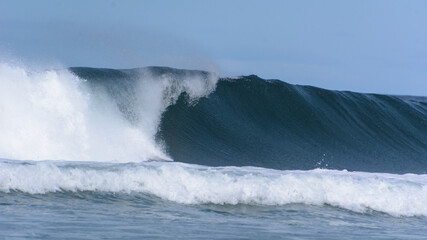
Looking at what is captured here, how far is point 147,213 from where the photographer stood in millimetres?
6570

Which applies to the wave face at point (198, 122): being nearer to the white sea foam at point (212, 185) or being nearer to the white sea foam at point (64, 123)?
the white sea foam at point (64, 123)

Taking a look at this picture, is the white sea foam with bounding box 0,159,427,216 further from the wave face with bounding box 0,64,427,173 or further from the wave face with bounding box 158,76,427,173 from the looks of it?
the wave face with bounding box 158,76,427,173

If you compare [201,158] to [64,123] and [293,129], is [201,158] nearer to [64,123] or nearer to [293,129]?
[64,123]

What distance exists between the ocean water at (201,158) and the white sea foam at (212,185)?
19 millimetres

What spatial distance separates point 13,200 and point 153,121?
263 inches

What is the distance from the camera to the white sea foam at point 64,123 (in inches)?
431

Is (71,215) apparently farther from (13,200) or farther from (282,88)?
(282,88)

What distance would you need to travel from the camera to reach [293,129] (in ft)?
49.9

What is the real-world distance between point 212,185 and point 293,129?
7.67 metres

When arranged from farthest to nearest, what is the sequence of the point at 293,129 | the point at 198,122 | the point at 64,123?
the point at 293,129 → the point at 198,122 → the point at 64,123

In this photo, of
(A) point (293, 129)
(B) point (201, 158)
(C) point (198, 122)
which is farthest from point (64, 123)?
(A) point (293, 129)

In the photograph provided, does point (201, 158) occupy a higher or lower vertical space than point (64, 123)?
lower

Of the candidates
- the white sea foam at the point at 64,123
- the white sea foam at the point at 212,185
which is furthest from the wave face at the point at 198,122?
the white sea foam at the point at 212,185

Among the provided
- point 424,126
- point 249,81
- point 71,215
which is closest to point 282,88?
point 249,81
